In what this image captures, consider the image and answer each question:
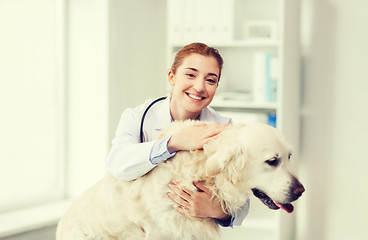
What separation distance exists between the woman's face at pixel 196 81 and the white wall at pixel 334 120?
5.74ft

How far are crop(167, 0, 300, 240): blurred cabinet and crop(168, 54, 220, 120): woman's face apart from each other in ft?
4.49

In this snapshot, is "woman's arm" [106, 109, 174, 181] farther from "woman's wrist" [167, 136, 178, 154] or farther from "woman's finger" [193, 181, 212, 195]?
"woman's finger" [193, 181, 212, 195]

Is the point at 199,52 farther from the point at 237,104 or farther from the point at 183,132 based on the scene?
the point at 237,104

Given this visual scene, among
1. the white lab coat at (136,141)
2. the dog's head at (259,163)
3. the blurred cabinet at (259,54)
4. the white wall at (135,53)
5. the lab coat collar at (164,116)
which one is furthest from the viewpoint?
the white wall at (135,53)

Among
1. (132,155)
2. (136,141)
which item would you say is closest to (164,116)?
(136,141)

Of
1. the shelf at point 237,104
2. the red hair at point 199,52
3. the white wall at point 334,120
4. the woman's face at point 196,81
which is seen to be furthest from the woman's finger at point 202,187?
the white wall at point 334,120

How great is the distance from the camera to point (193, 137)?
1.30 meters

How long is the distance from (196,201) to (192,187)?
0.16 feet

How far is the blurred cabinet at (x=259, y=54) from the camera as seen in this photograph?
9.11 ft

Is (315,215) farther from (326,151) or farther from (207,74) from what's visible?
(207,74)

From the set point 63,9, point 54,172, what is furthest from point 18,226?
point 63,9

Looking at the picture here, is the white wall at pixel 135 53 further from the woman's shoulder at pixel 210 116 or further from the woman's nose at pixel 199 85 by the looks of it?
the woman's nose at pixel 199 85

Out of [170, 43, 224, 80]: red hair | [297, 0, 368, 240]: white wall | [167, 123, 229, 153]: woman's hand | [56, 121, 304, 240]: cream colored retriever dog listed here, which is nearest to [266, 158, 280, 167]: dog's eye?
[56, 121, 304, 240]: cream colored retriever dog

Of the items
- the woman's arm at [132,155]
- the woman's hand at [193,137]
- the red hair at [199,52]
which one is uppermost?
the red hair at [199,52]
